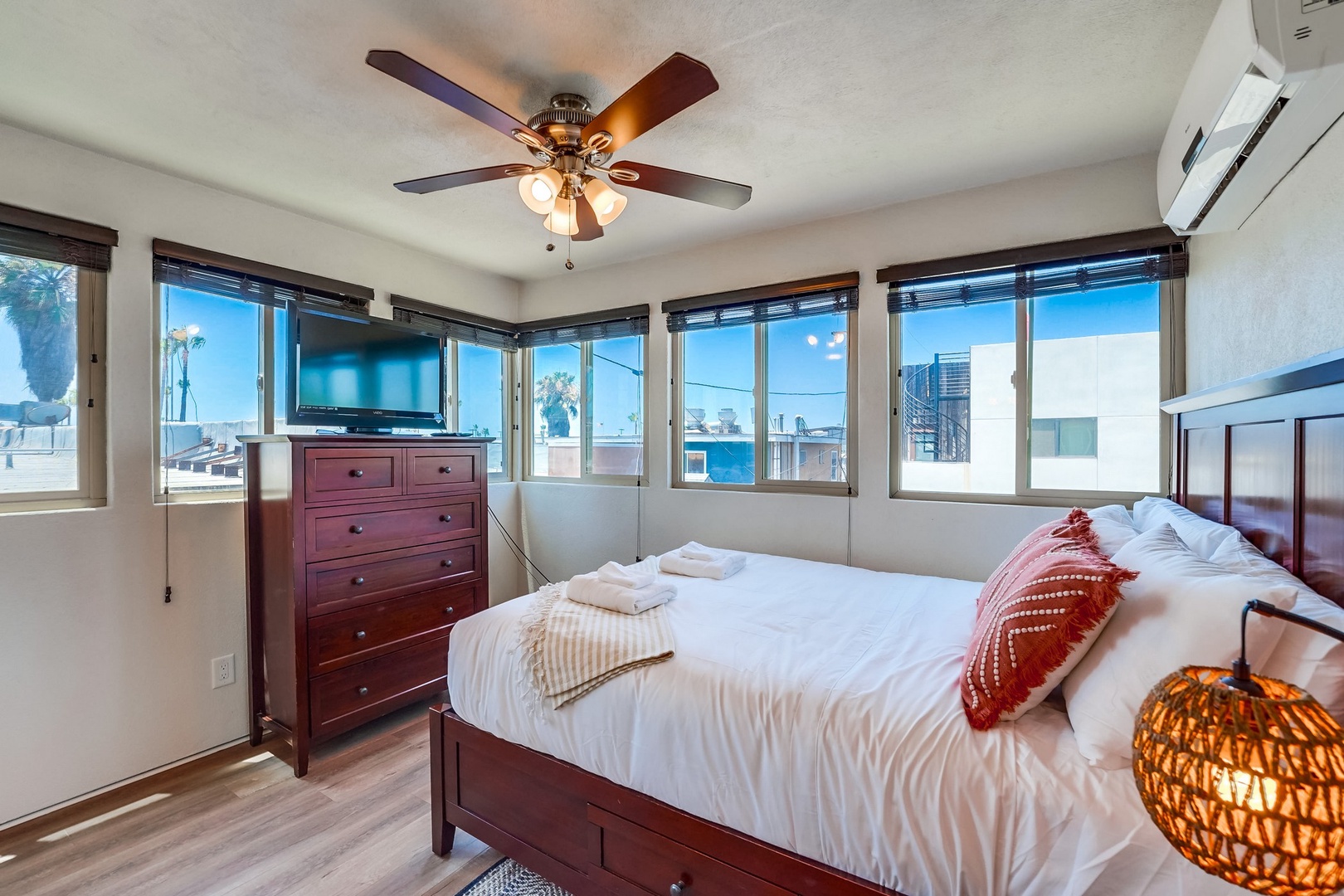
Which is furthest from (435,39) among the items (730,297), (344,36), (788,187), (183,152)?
(730,297)

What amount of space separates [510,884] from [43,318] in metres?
2.73

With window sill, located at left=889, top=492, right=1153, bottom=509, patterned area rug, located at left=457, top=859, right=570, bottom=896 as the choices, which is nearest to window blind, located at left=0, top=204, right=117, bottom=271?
patterned area rug, located at left=457, top=859, right=570, bottom=896

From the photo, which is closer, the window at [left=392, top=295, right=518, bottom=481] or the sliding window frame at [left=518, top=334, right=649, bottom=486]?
the window at [left=392, top=295, right=518, bottom=481]

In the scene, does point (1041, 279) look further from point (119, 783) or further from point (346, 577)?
point (119, 783)

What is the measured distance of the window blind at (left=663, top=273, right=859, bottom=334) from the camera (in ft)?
9.80

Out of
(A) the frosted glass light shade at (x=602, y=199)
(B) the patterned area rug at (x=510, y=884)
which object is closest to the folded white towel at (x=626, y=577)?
(B) the patterned area rug at (x=510, y=884)

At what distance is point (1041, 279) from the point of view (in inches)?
101

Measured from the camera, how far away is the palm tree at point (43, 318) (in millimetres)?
2123

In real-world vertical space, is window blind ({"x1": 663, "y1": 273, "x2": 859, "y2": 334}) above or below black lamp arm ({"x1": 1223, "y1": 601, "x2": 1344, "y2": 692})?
above

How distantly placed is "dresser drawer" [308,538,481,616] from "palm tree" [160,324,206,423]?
3.32 ft

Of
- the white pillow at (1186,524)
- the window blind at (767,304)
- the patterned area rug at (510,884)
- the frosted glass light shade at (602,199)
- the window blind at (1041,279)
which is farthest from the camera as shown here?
the window blind at (767,304)

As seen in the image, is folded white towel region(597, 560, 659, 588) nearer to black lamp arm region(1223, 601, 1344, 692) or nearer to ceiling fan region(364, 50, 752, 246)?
ceiling fan region(364, 50, 752, 246)

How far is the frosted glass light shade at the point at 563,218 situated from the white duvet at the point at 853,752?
1411 millimetres

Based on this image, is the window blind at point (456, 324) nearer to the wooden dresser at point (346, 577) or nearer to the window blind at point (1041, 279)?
the wooden dresser at point (346, 577)
